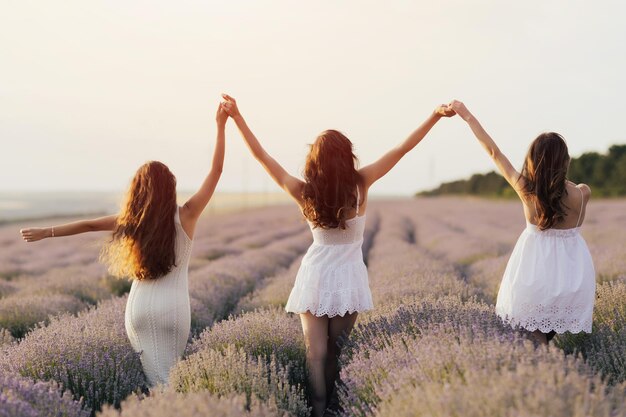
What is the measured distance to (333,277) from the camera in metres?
3.17

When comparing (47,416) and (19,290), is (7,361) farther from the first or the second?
(19,290)

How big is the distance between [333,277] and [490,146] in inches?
44.5

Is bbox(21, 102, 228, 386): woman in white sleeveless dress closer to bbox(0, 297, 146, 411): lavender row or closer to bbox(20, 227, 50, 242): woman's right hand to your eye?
bbox(20, 227, 50, 242): woman's right hand

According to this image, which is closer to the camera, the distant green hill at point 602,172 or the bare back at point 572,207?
the bare back at point 572,207

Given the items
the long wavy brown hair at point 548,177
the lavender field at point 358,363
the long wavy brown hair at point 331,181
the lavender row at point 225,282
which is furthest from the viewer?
the lavender row at point 225,282

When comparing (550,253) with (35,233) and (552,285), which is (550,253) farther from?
(35,233)

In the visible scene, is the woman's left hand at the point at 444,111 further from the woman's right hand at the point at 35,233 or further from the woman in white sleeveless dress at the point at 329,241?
the woman's right hand at the point at 35,233

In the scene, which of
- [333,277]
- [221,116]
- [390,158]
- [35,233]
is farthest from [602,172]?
[35,233]

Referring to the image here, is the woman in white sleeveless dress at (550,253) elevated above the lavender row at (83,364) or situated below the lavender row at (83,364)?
above

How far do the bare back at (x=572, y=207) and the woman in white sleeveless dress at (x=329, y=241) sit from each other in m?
0.76

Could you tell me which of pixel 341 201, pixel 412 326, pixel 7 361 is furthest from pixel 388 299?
pixel 7 361

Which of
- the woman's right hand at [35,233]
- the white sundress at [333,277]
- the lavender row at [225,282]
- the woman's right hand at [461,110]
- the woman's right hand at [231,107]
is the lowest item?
the lavender row at [225,282]

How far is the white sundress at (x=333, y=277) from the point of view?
3133mm

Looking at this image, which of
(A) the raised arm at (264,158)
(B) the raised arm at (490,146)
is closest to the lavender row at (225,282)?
(A) the raised arm at (264,158)
